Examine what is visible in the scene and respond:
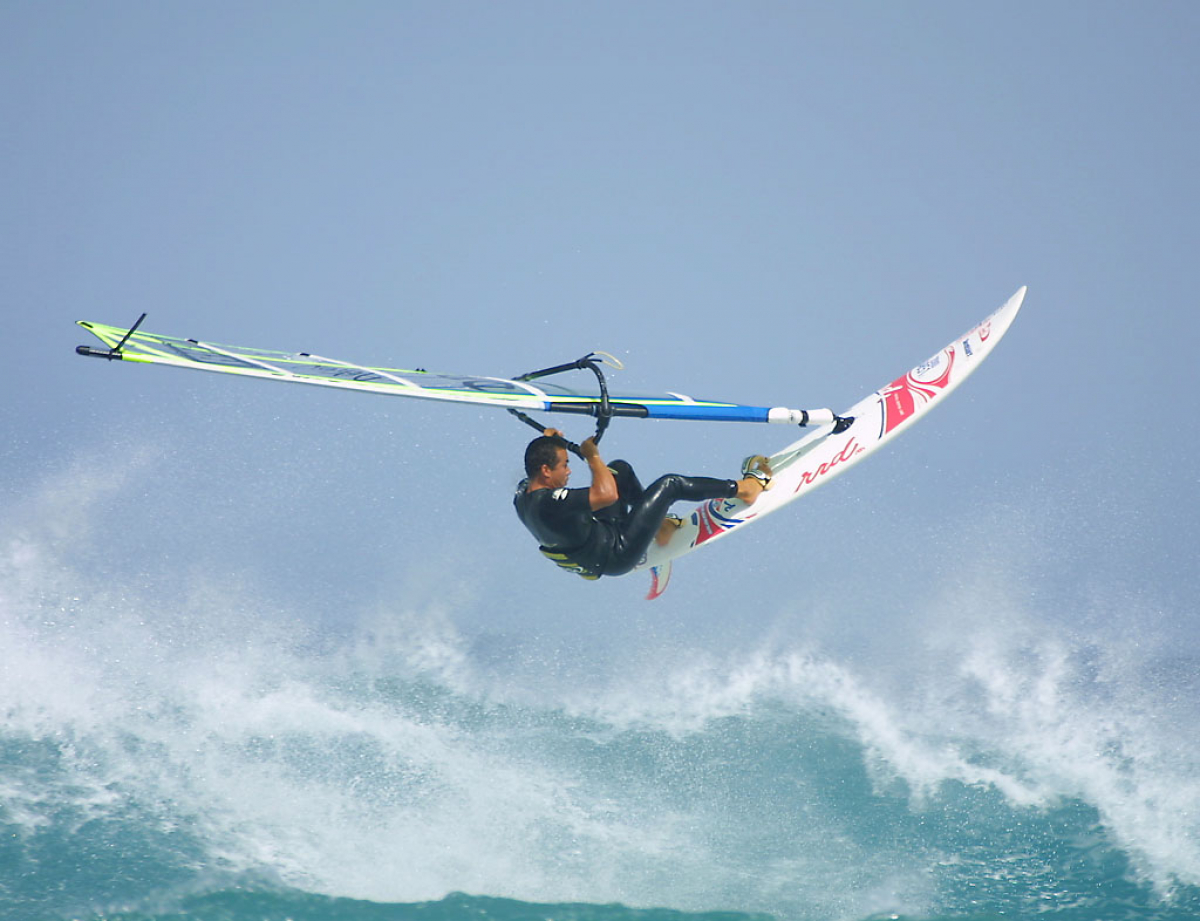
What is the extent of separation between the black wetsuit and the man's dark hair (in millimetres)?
148

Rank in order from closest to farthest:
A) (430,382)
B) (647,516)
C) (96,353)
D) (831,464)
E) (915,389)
A: (96,353)
(430,382)
(647,516)
(831,464)
(915,389)

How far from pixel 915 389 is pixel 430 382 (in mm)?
3190

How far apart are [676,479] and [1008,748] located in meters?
5.30

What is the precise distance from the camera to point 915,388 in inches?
264

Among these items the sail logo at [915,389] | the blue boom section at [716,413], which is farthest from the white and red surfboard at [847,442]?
the blue boom section at [716,413]

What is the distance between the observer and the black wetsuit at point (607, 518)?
5301 mm

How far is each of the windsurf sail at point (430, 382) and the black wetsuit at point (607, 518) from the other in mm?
372

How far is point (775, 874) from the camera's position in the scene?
299 inches

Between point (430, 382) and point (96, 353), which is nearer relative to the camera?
point (96, 353)

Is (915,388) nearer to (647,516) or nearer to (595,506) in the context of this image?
(647,516)

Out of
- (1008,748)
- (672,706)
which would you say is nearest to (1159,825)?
(1008,748)

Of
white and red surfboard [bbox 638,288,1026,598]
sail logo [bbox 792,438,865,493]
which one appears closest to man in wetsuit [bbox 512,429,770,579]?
white and red surfboard [bbox 638,288,1026,598]

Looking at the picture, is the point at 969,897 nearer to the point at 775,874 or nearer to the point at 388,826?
the point at 775,874

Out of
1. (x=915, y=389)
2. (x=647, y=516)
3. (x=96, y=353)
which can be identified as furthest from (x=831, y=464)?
(x=96, y=353)
